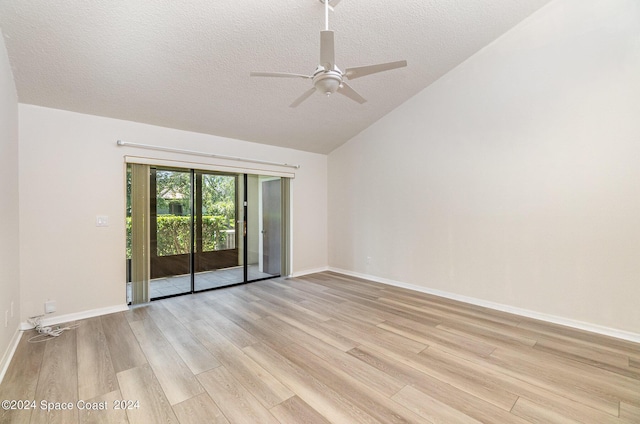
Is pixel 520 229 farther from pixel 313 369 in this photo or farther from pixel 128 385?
pixel 128 385

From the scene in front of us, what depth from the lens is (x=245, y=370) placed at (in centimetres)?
228

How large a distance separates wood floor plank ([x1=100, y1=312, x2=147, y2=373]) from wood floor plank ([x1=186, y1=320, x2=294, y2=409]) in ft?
1.79

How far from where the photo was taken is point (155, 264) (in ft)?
13.6

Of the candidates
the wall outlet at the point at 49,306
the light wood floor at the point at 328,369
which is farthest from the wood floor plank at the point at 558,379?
the wall outlet at the point at 49,306

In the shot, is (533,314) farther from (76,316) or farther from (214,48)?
(76,316)

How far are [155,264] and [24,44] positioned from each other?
9.42ft

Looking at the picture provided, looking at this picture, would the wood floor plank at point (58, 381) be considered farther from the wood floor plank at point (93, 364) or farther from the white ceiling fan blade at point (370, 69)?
the white ceiling fan blade at point (370, 69)

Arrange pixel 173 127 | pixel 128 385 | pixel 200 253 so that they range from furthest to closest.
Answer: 1. pixel 200 253
2. pixel 173 127
3. pixel 128 385

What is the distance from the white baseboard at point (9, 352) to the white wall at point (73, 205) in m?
0.38

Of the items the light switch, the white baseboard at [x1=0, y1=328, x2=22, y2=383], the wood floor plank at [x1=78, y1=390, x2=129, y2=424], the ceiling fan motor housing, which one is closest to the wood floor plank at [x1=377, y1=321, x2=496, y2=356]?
the wood floor plank at [x1=78, y1=390, x2=129, y2=424]

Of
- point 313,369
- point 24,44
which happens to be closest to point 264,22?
point 24,44

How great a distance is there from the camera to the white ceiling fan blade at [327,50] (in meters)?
1.94

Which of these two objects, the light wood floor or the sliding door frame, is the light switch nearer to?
the sliding door frame

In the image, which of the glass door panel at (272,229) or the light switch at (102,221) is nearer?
the light switch at (102,221)
